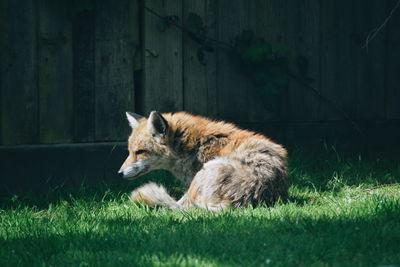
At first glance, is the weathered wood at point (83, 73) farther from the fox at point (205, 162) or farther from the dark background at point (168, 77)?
the fox at point (205, 162)

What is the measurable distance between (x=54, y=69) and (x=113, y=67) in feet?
2.29

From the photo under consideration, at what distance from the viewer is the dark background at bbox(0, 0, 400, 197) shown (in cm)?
686

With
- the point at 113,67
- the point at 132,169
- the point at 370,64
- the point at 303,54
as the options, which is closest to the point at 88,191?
the point at 132,169

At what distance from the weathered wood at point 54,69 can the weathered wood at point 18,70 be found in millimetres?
93

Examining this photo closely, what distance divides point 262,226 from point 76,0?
3739 millimetres

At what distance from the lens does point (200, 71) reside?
7.64 m

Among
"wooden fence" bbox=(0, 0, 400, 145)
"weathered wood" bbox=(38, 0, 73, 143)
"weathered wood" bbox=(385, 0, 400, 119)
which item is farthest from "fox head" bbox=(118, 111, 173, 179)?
"weathered wood" bbox=(385, 0, 400, 119)

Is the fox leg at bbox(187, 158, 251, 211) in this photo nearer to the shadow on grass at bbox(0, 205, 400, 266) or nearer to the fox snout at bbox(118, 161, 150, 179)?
the shadow on grass at bbox(0, 205, 400, 266)

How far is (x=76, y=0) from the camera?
22.6ft

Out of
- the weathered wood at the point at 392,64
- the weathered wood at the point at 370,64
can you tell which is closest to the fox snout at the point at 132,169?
the weathered wood at the point at 370,64

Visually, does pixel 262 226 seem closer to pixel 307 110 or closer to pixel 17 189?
pixel 17 189

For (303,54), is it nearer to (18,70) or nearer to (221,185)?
(221,185)

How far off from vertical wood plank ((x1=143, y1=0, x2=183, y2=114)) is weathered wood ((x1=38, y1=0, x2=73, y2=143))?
37.1 inches

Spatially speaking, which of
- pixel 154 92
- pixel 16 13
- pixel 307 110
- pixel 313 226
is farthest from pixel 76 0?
pixel 313 226
